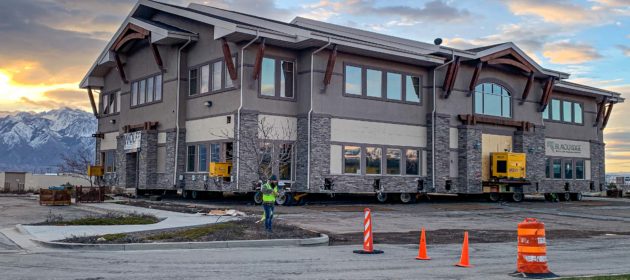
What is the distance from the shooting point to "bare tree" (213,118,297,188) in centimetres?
3275

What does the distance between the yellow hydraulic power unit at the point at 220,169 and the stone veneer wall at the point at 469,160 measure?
48.4 feet

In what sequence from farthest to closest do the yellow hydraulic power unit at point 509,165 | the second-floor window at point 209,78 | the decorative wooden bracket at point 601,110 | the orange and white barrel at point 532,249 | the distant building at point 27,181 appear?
the distant building at point 27,181, the decorative wooden bracket at point 601,110, the yellow hydraulic power unit at point 509,165, the second-floor window at point 209,78, the orange and white barrel at point 532,249

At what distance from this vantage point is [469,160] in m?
40.7

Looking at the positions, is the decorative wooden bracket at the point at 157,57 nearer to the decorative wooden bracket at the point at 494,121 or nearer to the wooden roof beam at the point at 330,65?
the wooden roof beam at the point at 330,65

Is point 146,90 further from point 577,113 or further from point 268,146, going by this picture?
point 577,113

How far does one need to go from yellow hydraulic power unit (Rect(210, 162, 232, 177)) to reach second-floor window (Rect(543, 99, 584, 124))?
980 inches

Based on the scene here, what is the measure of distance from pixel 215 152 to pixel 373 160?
8.61 metres

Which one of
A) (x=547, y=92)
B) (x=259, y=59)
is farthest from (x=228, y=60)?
(x=547, y=92)

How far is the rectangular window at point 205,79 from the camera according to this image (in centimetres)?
3588

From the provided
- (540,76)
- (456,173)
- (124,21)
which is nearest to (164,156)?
(124,21)

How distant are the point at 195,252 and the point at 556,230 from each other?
47.4ft

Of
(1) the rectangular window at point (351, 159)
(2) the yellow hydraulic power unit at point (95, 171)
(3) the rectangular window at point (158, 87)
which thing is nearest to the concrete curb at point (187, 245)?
(1) the rectangular window at point (351, 159)

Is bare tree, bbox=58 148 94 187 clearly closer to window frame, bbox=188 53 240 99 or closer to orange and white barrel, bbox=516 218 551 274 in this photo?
window frame, bbox=188 53 240 99

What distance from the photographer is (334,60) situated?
34.2 metres
